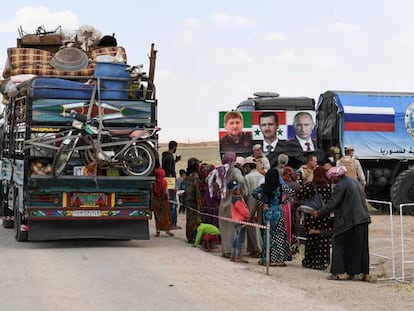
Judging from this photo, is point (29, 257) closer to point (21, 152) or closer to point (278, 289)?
point (21, 152)

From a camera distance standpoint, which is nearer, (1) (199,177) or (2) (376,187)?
(1) (199,177)

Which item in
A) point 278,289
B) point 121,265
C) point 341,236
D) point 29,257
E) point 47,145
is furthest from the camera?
point 47,145

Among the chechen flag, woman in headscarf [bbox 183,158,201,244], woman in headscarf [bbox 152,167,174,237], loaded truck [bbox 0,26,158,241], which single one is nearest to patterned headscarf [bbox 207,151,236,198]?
loaded truck [bbox 0,26,158,241]

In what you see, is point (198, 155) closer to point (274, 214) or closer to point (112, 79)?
point (112, 79)

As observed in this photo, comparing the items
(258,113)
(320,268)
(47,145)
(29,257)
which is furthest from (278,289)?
(258,113)

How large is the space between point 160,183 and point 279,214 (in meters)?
4.76

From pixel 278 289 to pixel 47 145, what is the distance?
5.85m

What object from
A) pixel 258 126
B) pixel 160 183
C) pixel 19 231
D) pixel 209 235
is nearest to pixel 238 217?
pixel 209 235

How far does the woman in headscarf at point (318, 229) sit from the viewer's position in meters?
A: 13.6

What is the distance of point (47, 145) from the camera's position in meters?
15.7

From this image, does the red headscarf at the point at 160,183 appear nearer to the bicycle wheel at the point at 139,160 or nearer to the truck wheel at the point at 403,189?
the bicycle wheel at the point at 139,160

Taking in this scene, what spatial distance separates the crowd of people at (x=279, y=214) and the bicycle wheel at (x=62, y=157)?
2398 mm

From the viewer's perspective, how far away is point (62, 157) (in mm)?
15516

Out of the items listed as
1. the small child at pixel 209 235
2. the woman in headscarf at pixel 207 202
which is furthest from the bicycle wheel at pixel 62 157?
the small child at pixel 209 235
